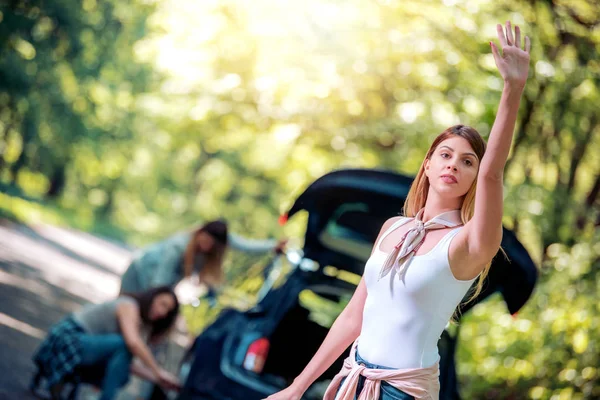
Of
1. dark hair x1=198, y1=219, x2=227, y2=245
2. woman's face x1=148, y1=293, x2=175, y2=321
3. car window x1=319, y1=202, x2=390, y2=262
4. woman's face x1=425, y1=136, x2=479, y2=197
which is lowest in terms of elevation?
woman's face x1=148, y1=293, x2=175, y2=321

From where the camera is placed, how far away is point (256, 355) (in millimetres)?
5449

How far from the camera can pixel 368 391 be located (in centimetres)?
240

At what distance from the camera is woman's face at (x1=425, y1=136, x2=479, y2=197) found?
2455mm

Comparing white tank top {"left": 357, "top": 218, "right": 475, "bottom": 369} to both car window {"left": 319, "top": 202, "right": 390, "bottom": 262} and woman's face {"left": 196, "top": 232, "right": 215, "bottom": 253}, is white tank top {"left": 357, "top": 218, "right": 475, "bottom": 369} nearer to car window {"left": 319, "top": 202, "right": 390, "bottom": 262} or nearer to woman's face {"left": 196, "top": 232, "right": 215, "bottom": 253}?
car window {"left": 319, "top": 202, "right": 390, "bottom": 262}

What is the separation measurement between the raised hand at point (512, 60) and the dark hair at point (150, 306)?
4.58 m

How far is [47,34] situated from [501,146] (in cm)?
2162

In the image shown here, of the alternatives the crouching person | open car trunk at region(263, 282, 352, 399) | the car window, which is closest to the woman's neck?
the car window

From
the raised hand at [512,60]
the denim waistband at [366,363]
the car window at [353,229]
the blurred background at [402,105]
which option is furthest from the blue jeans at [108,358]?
the raised hand at [512,60]

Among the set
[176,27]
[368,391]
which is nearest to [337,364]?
[368,391]

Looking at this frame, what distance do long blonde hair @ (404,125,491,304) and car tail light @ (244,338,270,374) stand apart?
9.59ft

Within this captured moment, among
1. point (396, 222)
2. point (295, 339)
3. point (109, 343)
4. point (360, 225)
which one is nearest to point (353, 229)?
point (360, 225)

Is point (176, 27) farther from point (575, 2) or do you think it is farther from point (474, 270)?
point (474, 270)

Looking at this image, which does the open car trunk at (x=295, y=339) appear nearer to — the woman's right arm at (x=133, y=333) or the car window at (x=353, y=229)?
the car window at (x=353, y=229)

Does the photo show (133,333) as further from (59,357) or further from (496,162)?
(496,162)
